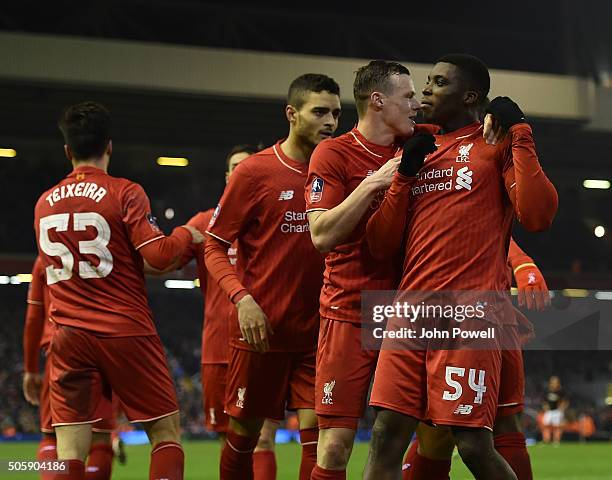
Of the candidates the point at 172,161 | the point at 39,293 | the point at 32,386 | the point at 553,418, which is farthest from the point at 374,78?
the point at 172,161

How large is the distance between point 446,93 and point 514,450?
159cm

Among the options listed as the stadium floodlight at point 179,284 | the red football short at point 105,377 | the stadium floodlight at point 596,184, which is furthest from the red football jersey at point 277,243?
the stadium floodlight at point 596,184

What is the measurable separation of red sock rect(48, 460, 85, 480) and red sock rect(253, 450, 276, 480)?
60.3 inches

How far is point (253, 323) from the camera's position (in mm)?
5031

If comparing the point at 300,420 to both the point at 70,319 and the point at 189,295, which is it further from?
the point at 189,295

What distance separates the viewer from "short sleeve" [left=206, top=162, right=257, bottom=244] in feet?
18.0

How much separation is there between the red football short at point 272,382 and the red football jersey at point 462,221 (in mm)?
1342

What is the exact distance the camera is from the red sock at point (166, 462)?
4.84 m

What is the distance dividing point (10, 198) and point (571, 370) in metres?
17.6

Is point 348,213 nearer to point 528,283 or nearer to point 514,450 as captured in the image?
point 528,283

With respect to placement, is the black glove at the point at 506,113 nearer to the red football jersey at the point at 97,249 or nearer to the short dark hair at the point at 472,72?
the short dark hair at the point at 472,72

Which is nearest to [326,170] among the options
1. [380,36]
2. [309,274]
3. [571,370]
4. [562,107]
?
[309,274]

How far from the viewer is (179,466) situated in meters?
4.90

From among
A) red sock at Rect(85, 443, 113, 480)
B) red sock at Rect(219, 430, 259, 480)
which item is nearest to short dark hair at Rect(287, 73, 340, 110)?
red sock at Rect(219, 430, 259, 480)
